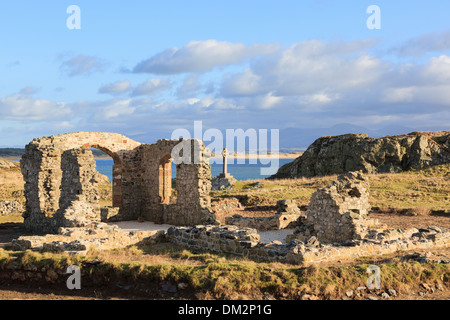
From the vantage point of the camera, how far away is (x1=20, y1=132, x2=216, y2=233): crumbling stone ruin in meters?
18.2

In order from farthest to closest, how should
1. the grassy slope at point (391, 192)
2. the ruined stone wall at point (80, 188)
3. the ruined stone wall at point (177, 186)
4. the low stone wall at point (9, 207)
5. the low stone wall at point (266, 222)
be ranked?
1. the low stone wall at point (9, 207)
2. the grassy slope at point (391, 192)
3. the low stone wall at point (266, 222)
4. the ruined stone wall at point (177, 186)
5. the ruined stone wall at point (80, 188)

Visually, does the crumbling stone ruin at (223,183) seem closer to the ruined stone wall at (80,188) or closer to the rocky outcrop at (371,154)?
the rocky outcrop at (371,154)

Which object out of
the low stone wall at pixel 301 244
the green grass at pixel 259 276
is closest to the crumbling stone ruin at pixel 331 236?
the low stone wall at pixel 301 244

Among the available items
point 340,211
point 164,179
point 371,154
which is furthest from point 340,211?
point 371,154

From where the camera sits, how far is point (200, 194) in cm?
1984

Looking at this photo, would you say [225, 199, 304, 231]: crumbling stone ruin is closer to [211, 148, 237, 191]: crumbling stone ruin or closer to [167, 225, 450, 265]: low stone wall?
[167, 225, 450, 265]: low stone wall

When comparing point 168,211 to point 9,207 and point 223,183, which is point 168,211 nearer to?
point 9,207

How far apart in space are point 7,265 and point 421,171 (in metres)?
36.7

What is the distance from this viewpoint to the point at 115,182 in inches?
900

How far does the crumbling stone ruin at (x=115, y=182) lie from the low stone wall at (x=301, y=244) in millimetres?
4111

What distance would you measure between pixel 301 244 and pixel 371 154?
34512 millimetres

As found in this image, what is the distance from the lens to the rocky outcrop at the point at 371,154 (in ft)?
139

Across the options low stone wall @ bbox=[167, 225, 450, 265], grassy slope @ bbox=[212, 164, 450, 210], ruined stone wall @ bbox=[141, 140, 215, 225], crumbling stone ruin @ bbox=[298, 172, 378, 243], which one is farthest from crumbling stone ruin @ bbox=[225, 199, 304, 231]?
grassy slope @ bbox=[212, 164, 450, 210]
